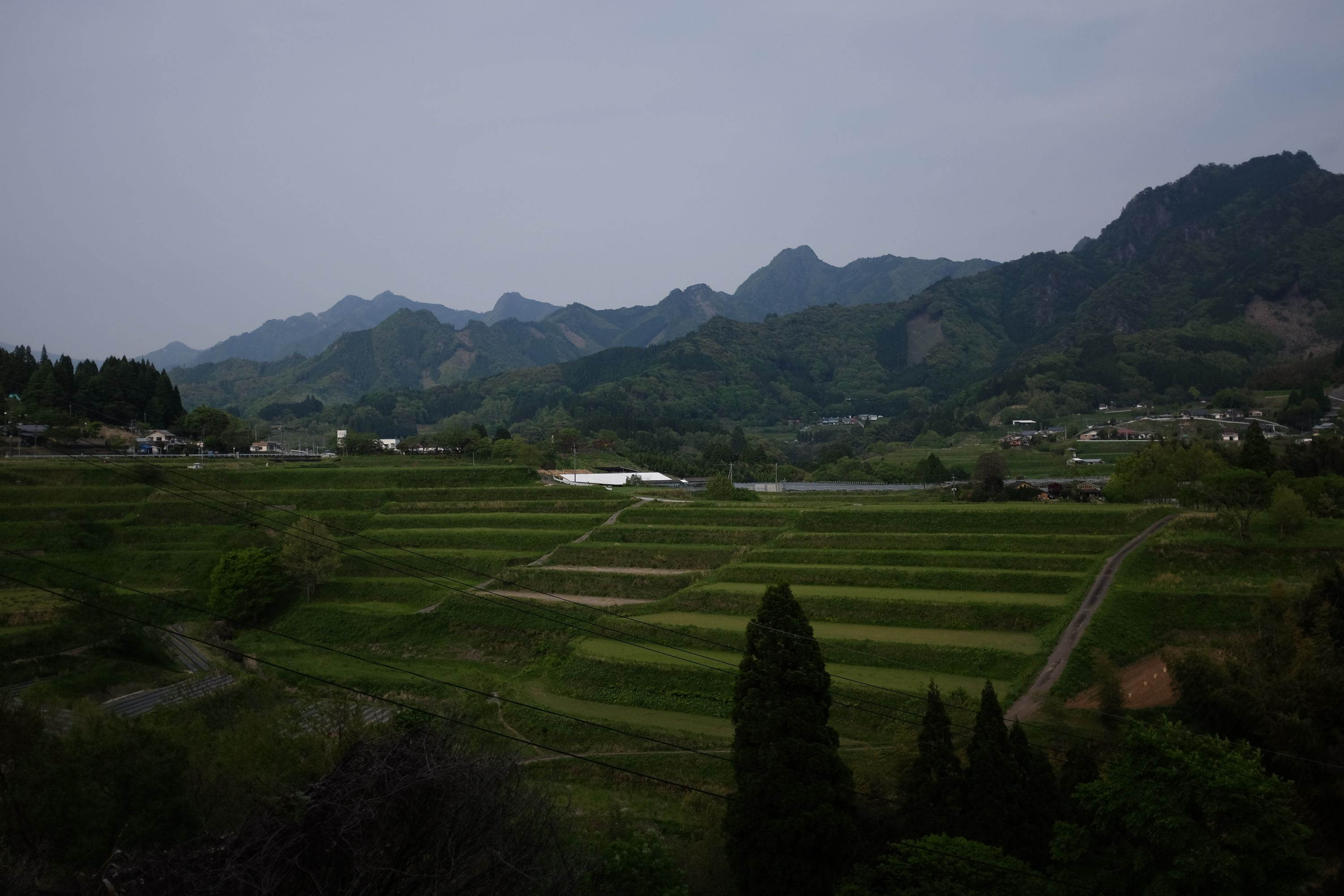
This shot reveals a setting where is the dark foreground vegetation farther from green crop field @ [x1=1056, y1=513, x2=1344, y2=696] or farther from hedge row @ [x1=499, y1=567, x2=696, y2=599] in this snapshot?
hedge row @ [x1=499, y1=567, x2=696, y2=599]

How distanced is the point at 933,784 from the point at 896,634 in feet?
33.1

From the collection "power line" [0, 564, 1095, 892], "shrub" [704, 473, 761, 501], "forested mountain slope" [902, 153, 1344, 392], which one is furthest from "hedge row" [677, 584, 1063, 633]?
"forested mountain slope" [902, 153, 1344, 392]

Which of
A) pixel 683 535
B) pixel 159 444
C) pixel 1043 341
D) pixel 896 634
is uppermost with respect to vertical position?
pixel 1043 341

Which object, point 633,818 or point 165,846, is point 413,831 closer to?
point 165,846

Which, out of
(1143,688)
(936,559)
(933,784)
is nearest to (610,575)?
(936,559)

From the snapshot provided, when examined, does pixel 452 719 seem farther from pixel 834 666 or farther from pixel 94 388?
pixel 94 388

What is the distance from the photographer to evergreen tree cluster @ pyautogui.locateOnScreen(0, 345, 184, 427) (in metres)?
54.9

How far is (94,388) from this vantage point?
56.7 meters

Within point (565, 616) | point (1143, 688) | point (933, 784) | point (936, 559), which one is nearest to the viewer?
point (933, 784)

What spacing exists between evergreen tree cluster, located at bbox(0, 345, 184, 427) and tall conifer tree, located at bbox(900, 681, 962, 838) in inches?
2199

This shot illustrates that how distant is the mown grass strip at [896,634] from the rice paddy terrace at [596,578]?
0.29ft

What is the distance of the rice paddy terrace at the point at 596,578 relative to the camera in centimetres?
2388

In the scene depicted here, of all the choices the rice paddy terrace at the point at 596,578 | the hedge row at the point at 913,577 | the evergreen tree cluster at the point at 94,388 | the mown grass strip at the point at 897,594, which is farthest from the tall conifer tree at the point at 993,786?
the evergreen tree cluster at the point at 94,388

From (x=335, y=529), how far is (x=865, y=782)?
96.2 feet
